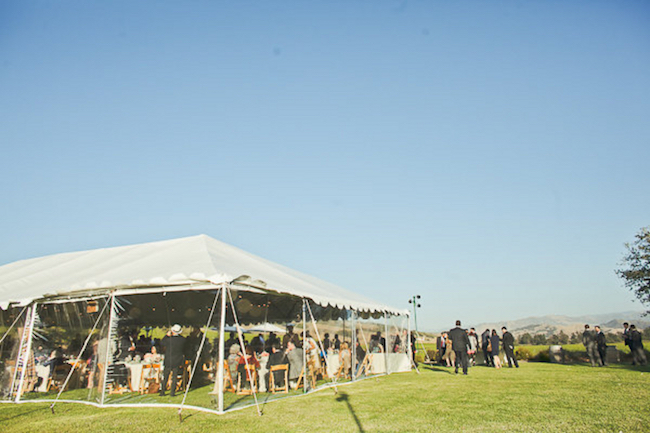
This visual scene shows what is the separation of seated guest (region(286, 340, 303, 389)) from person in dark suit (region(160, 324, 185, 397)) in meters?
2.13

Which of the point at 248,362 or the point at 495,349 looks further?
the point at 495,349

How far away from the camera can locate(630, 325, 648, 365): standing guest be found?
14.2 metres

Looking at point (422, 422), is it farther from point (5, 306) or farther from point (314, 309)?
point (5, 306)

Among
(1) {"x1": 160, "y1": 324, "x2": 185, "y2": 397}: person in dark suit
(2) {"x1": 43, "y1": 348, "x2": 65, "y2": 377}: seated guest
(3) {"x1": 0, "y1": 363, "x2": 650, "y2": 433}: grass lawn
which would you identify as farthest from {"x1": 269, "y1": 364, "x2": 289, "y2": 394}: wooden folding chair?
(2) {"x1": 43, "y1": 348, "x2": 65, "y2": 377}: seated guest

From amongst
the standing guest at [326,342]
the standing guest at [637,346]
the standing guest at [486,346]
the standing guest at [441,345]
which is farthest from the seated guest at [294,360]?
the standing guest at [637,346]

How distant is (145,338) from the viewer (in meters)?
8.23

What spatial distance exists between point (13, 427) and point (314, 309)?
17.8 feet

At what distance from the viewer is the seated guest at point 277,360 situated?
842cm

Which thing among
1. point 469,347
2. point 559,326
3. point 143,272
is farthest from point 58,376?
point 559,326

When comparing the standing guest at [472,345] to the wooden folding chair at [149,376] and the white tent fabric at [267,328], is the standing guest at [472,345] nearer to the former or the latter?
the white tent fabric at [267,328]

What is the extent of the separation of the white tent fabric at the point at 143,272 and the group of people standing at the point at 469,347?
2685 mm

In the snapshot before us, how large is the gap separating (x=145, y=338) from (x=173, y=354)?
0.93m

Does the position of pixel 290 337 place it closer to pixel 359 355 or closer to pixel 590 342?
pixel 359 355

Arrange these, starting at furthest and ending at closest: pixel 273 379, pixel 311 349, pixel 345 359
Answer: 1. pixel 345 359
2. pixel 311 349
3. pixel 273 379
